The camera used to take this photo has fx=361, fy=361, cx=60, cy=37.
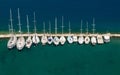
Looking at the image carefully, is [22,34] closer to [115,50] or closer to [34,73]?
[34,73]

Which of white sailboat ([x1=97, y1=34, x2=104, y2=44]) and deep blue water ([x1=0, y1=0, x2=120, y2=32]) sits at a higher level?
deep blue water ([x1=0, y1=0, x2=120, y2=32])

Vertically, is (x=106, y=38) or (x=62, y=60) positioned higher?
(x=106, y=38)

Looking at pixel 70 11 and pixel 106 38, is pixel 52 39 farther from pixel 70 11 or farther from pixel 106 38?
pixel 70 11

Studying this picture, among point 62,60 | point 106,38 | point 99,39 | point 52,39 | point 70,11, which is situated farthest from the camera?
point 70,11

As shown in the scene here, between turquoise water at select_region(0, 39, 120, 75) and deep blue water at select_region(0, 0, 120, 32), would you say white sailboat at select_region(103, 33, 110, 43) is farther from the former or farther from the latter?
deep blue water at select_region(0, 0, 120, 32)

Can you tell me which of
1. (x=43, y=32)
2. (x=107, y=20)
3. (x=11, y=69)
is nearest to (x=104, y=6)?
(x=107, y=20)

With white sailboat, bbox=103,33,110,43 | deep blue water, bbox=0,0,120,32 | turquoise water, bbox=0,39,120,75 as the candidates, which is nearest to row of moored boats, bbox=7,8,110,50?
white sailboat, bbox=103,33,110,43

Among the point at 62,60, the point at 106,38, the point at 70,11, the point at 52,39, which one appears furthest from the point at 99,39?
the point at 70,11

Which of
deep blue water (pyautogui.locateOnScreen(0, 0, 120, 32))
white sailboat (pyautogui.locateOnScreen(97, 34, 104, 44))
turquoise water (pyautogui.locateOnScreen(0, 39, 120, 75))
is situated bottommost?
turquoise water (pyautogui.locateOnScreen(0, 39, 120, 75))
